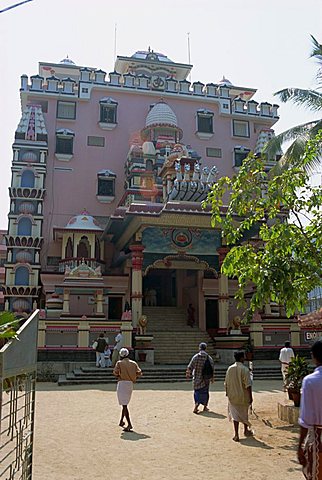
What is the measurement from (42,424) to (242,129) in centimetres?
2404

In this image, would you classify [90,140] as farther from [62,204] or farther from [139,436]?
[139,436]

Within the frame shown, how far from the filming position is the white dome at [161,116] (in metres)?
27.5

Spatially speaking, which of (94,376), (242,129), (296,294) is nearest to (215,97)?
(242,129)

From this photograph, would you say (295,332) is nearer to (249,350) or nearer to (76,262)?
(249,350)

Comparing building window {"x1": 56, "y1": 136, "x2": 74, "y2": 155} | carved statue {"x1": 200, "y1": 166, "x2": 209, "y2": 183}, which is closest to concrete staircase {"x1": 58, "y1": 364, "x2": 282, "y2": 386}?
carved statue {"x1": 200, "y1": 166, "x2": 209, "y2": 183}

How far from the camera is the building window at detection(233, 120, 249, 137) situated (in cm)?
3030

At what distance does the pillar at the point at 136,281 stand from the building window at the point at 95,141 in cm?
867

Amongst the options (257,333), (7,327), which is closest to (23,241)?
(257,333)

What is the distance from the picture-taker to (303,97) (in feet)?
56.2

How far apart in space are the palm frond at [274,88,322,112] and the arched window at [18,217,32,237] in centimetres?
1369

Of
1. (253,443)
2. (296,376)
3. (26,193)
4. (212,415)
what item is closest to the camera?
(253,443)

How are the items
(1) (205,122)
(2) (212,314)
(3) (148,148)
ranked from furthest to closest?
(1) (205,122) < (3) (148,148) < (2) (212,314)

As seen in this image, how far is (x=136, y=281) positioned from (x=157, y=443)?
13.2 m

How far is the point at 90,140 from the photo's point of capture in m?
28.0
